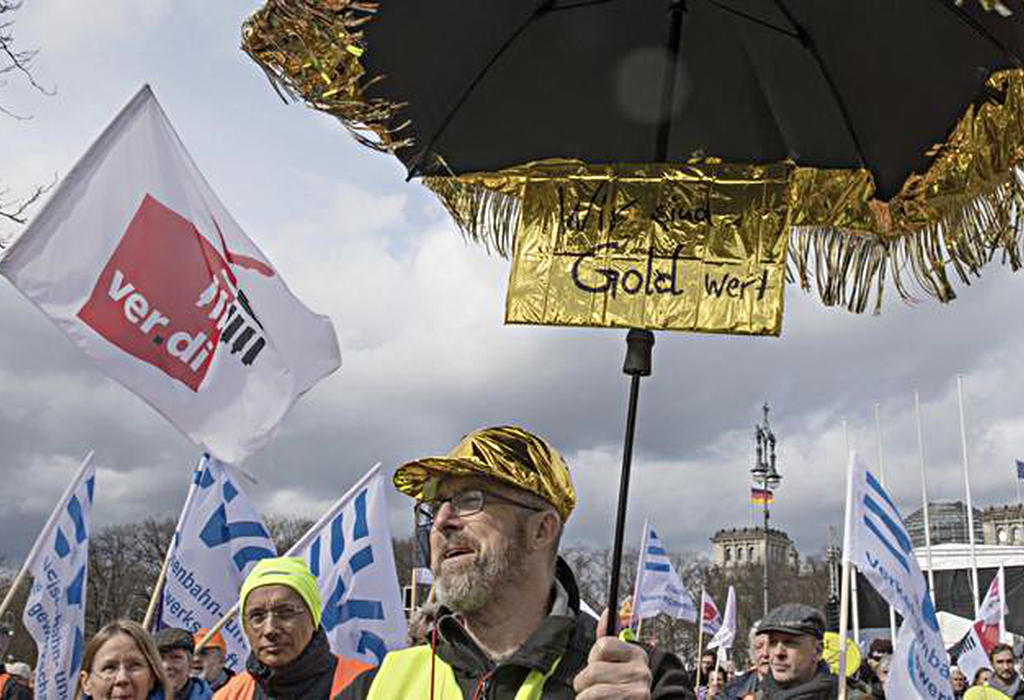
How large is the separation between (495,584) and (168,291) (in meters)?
2.06

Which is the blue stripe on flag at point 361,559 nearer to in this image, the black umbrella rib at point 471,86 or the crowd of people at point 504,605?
the crowd of people at point 504,605

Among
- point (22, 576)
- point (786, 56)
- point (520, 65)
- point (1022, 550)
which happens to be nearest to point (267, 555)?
point (22, 576)

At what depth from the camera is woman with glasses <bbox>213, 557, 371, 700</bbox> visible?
14.6ft

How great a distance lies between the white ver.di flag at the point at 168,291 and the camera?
4.07 meters

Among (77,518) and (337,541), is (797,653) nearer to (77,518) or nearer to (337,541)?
(337,541)

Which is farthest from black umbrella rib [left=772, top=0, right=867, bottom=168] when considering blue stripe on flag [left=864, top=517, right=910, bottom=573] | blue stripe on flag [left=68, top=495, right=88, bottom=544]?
blue stripe on flag [left=68, top=495, right=88, bottom=544]

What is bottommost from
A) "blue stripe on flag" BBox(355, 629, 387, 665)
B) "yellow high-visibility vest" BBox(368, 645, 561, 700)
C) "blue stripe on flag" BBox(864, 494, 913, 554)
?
"yellow high-visibility vest" BBox(368, 645, 561, 700)

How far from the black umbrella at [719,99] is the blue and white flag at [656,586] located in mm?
11611

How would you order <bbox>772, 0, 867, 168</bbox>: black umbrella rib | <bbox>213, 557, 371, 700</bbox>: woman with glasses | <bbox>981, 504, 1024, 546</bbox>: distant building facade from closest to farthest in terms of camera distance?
<bbox>772, 0, 867, 168</bbox>: black umbrella rib
<bbox>213, 557, 371, 700</bbox>: woman with glasses
<bbox>981, 504, 1024, 546</bbox>: distant building facade

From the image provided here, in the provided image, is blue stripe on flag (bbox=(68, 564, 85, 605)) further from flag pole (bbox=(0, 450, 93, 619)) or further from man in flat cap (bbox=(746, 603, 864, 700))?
man in flat cap (bbox=(746, 603, 864, 700))

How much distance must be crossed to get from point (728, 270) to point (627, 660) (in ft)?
4.27

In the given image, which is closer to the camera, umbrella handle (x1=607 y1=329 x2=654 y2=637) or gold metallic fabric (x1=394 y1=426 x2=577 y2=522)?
umbrella handle (x1=607 y1=329 x2=654 y2=637)

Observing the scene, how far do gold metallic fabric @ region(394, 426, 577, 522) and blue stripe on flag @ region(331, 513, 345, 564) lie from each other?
437 centimetres

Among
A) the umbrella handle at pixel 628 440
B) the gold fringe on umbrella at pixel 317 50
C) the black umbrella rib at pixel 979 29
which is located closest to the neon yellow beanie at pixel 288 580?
the gold fringe on umbrella at pixel 317 50
